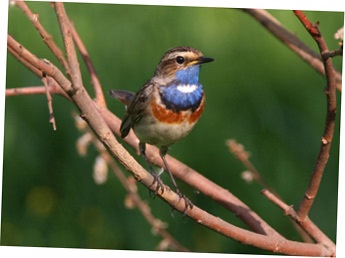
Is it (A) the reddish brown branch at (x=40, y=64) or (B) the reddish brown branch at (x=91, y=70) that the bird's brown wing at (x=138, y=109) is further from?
(A) the reddish brown branch at (x=40, y=64)

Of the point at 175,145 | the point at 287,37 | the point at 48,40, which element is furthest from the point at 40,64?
the point at 175,145

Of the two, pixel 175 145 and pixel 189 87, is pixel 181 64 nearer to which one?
pixel 189 87

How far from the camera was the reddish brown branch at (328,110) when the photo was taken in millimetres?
1985

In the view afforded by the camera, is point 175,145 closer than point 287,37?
No

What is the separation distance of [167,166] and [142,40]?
1397 mm

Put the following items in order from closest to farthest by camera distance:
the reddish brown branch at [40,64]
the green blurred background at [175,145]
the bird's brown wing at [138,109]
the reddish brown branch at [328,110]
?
the reddish brown branch at [40,64] < the reddish brown branch at [328,110] < the bird's brown wing at [138,109] < the green blurred background at [175,145]

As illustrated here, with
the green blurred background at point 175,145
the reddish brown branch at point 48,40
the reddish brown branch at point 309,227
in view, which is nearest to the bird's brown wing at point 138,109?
the reddish brown branch at point 309,227

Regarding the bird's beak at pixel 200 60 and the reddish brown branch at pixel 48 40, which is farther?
the bird's beak at pixel 200 60

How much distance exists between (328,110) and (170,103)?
2.88 feet

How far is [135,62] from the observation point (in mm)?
4109

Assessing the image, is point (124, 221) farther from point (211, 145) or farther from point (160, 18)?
point (160, 18)

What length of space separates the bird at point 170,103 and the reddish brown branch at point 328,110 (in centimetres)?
56

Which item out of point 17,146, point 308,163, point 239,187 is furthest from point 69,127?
point 308,163

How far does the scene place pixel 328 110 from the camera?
7.13 ft
